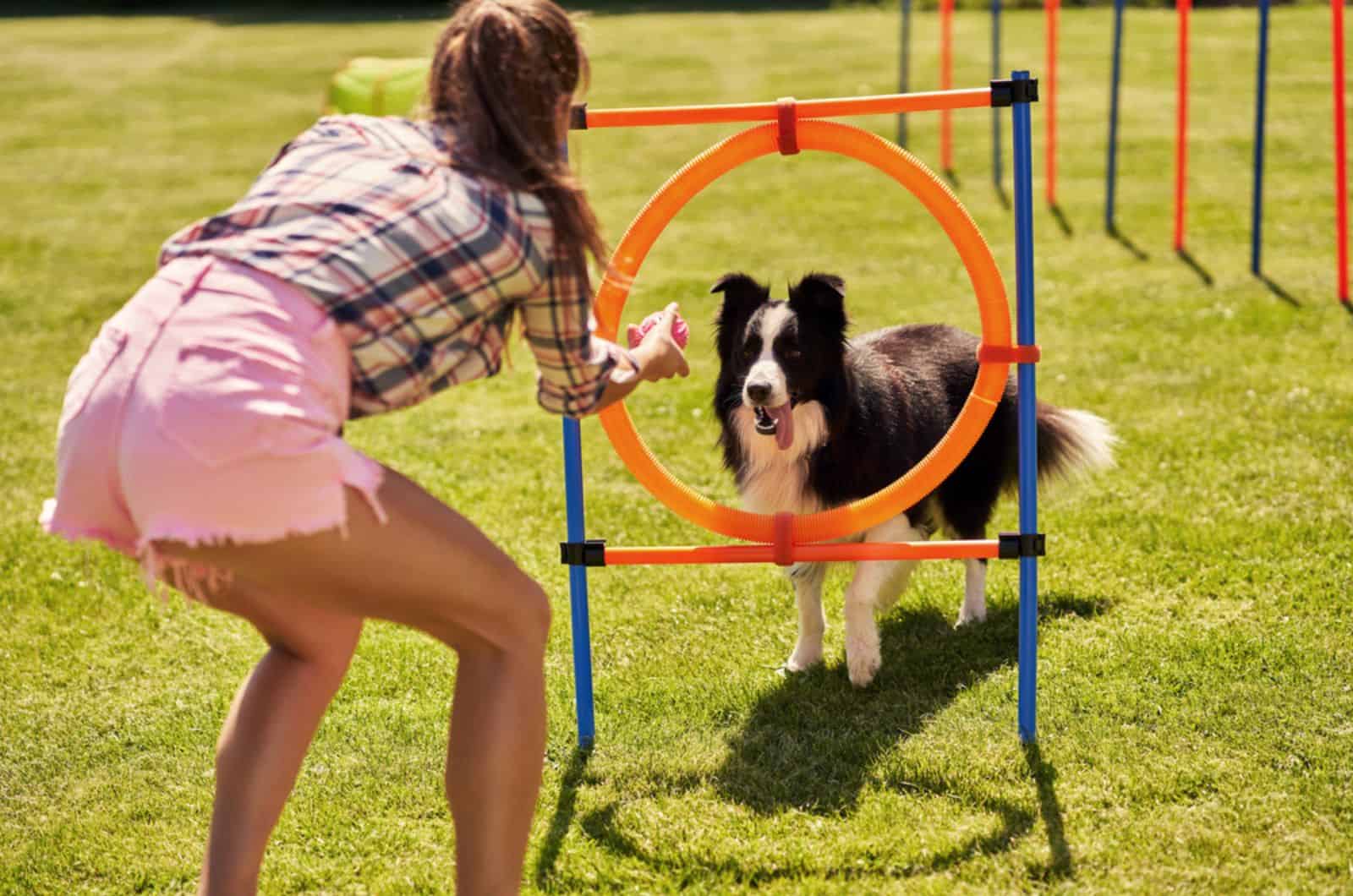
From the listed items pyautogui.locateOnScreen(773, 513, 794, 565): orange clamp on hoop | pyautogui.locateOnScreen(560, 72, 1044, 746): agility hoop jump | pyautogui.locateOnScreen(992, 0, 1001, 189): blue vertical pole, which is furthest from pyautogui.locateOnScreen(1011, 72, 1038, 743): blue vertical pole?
pyautogui.locateOnScreen(992, 0, 1001, 189): blue vertical pole

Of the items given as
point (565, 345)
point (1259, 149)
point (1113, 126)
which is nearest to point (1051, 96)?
point (1113, 126)

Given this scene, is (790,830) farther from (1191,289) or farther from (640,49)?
(640,49)

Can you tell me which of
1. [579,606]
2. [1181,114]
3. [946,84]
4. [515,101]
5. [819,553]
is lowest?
[579,606]

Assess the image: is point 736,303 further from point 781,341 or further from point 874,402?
point 874,402

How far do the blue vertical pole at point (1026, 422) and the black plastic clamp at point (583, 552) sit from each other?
3.89 feet

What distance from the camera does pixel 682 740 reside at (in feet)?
14.0

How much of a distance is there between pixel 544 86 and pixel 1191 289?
7.23 metres

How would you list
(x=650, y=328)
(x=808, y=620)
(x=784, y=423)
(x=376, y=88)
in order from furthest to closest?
(x=376, y=88)
(x=808, y=620)
(x=784, y=423)
(x=650, y=328)

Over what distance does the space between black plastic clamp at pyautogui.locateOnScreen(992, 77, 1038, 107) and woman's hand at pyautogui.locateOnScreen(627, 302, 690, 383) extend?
1.17 metres

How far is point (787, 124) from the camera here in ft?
13.3

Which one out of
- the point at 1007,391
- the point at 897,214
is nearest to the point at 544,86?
the point at 1007,391

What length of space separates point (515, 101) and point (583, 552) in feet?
5.90

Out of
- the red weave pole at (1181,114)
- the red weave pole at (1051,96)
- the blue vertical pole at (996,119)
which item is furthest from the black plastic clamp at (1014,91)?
the blue vertical pole at (996,119)

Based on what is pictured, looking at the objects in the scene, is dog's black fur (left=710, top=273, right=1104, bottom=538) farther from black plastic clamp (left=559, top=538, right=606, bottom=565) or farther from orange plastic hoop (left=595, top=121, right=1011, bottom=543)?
black plastic clamp (left=559, top=538, right=606, bottom=565)
